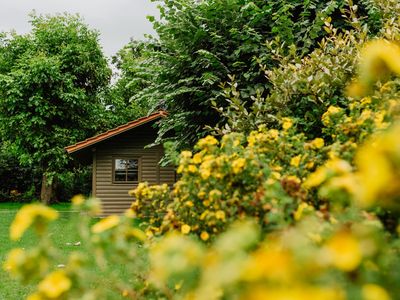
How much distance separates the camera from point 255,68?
6137 millimetres

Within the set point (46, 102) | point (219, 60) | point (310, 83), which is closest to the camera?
point (310, 83)

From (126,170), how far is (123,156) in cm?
54

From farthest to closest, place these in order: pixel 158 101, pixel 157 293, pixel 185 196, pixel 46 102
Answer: pixel 46 102 < pixel 158 101 < pixel 185 196 < pixel 157 293

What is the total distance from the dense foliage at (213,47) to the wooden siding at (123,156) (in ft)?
28.2

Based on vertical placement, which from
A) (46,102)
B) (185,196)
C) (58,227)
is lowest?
(58,227)

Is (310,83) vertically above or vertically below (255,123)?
above

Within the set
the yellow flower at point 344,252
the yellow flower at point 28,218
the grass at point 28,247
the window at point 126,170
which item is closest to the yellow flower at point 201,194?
the grass at point 28,247

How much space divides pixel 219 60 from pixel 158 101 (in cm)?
143

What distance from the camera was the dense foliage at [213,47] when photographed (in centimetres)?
595

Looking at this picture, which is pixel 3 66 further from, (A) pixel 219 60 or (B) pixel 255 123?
(B) pixel 255 123

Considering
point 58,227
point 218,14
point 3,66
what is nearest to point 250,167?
point 218,14

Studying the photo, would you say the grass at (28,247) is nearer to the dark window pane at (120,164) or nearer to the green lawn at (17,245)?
the green lawn at (17,245)

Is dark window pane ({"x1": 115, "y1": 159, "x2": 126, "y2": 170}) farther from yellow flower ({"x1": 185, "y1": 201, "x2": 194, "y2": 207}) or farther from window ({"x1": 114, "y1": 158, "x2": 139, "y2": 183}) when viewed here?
yellow flower ({"x1": 185, "y1": 201, "x2": 194, "y2": 207})

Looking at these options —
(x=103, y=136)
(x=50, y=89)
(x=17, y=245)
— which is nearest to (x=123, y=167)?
(x=103, y=136)
